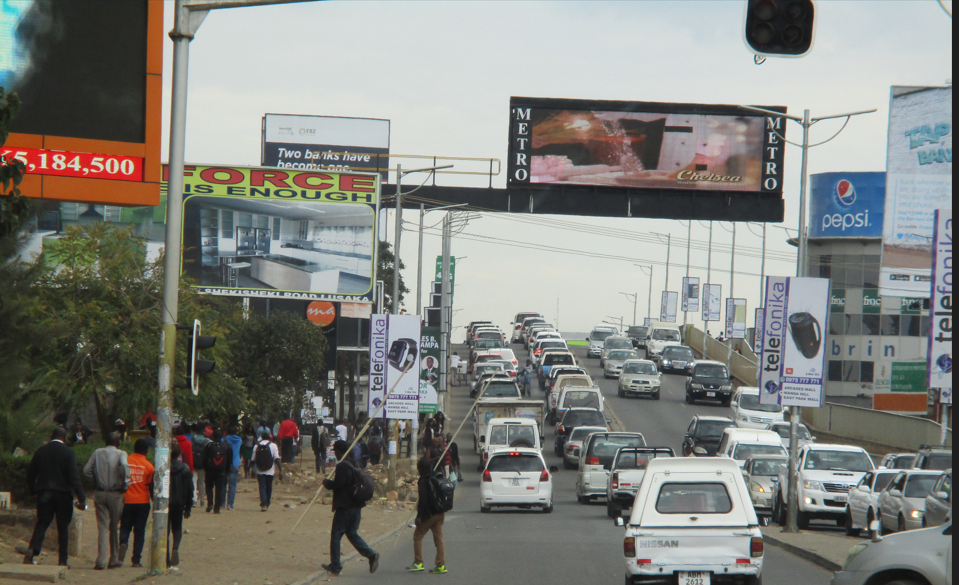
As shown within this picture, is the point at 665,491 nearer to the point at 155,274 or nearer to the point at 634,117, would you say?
the point at 155,274

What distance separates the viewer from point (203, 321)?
29.6 metres

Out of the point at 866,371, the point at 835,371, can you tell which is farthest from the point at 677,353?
the point at 866,371

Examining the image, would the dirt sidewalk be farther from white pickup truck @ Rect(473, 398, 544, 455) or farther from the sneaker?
white pickup truck @ Rect(473, 398, 544, 455)

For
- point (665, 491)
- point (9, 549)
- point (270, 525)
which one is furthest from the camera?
point (270, 525)

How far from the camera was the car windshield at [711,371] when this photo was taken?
53.2 metres

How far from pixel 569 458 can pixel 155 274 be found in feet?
52.1

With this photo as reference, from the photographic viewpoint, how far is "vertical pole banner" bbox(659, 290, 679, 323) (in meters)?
92.4

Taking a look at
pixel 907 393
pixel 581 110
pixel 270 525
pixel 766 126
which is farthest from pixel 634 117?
pixel 270 525

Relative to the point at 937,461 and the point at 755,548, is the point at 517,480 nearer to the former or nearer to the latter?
the point at 937,461

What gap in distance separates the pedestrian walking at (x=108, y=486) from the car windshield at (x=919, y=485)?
12476 mm

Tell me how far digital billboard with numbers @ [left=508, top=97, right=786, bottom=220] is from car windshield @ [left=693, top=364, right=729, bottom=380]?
43.8ft

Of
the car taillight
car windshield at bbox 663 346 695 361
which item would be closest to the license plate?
the car taillight

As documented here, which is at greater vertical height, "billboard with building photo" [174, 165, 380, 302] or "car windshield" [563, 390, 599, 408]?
"billboard with building photo" [174, 165, 380, 302]

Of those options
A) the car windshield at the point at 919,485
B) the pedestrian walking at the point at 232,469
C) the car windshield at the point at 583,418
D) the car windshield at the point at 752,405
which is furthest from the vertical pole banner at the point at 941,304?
the car windshield at the point at 752,405
